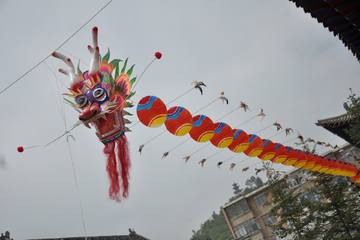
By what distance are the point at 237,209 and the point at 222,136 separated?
23.9 meters

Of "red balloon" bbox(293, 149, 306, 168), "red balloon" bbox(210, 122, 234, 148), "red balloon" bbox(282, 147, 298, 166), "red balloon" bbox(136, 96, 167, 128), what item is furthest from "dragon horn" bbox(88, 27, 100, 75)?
"red balloon" bbox(293, 149, 306, 168)

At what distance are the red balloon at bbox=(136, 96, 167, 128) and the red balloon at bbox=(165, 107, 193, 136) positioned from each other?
0.91 ft

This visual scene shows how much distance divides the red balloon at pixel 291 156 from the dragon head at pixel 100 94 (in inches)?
258

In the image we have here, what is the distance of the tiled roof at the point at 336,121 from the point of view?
58.8ft

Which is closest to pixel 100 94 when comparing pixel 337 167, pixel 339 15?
pixel 339 15

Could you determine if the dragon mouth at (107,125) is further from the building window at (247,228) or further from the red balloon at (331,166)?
the building window at (247,228)

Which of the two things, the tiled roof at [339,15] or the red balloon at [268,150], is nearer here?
the tiled roof at [339,15]

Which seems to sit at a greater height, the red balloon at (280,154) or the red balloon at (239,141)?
the red balloon at (239,141)

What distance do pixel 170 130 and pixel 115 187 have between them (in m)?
1.65

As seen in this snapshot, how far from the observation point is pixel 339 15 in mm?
3994

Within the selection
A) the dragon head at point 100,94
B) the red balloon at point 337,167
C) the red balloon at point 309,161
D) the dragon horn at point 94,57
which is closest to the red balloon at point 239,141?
the dragon head at point 100,94

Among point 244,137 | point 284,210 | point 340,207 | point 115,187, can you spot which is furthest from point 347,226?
point 115,187

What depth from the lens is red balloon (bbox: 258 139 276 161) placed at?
8.20 metres

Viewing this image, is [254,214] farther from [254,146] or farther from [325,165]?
[254,146]
